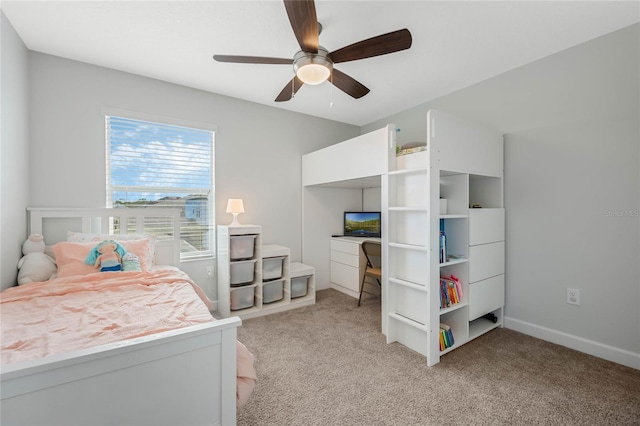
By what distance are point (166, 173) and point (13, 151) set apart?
1111mm

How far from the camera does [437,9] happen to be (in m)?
1.83

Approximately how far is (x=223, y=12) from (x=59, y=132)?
74.4 inches

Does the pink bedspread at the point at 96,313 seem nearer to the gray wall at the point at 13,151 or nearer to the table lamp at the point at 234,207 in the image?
the gray wall at the point at 13,151

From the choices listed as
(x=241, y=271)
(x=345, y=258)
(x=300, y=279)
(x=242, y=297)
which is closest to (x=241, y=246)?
(x=241, y=271)

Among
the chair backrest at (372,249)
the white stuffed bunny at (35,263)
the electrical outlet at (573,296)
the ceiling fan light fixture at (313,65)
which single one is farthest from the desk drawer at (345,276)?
the white stuffed bunny at (35,263)

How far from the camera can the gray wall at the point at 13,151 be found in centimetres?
187

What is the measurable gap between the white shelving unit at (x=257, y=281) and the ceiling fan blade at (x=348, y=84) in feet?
5.48

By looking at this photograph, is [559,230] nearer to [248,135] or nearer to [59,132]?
[248,135]

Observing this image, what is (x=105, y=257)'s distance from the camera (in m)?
2.09

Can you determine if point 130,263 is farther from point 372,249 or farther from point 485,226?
point 485,226

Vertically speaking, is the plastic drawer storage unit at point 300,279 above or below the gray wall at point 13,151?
below

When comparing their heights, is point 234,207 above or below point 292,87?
below

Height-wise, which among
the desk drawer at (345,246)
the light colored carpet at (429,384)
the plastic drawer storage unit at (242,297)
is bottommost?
the light colored carpet at (429,384)

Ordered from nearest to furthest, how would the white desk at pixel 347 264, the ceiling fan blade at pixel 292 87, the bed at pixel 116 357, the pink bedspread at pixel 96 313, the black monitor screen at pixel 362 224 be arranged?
the bed at pixel 116 357 < the pink bedspread at pixel 96 313 < the ceiling fan blade at pixel 292 87 < the white desk at pixel 347 264 < the black monitor screen at pixel 362 224
